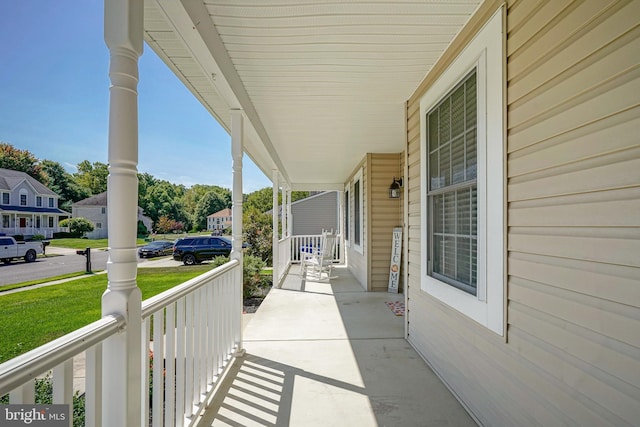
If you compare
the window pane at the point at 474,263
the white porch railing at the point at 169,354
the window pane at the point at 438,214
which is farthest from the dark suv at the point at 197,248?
the window pane at the point at 474,263

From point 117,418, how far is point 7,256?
0.81m

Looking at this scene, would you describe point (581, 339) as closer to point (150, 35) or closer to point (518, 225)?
point (518, 225)

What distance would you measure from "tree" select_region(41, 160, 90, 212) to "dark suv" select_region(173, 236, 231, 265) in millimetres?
2967

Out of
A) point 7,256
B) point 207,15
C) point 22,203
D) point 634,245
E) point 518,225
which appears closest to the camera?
point 634,245

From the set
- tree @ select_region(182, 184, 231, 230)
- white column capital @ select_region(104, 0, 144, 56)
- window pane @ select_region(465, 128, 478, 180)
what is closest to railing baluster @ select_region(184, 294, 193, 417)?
white column capital @ select_region(104, 0, 144, 56)

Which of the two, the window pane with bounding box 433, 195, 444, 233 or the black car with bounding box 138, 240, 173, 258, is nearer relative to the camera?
the window pane with bounding box 433, 195, 444, 233

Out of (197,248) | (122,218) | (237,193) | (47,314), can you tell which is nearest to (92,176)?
(47,314)

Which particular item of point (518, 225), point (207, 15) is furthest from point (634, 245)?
point (207, 15)

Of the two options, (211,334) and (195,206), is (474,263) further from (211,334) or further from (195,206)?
(195,206)

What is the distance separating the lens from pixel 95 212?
1861 millimetres

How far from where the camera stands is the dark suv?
17.5ft

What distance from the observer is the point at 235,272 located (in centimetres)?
307

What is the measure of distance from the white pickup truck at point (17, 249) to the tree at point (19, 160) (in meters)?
0.31

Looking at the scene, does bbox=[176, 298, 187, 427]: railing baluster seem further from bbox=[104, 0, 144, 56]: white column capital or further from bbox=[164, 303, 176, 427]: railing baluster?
bbox=[104, 0, 144, 56]: white column capital
